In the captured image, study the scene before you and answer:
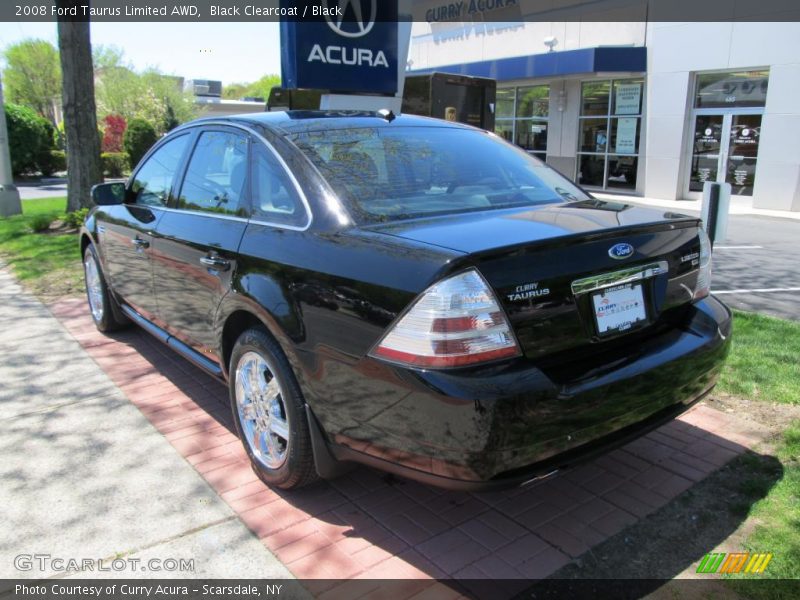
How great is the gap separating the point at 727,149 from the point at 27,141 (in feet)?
76.6

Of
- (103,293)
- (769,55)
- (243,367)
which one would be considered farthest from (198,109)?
(243,367)

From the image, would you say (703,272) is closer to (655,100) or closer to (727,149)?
(727,149)

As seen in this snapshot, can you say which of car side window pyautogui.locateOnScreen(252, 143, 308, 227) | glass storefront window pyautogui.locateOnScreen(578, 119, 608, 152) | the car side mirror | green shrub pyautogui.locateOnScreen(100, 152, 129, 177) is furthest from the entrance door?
green shrub pyautogui.locateOnScreen(100, 152, 129, 177)

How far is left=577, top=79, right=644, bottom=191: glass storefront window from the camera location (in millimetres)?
18609

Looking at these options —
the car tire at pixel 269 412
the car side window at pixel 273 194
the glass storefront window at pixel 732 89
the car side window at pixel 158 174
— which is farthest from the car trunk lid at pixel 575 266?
the glass storefront window at pixel 732 89

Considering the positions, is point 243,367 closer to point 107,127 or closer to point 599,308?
point 599,308

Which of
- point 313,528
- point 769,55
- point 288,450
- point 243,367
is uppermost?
point 769,55

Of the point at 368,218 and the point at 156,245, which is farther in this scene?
the point at 156,245

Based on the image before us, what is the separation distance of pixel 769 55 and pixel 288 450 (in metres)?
16.4

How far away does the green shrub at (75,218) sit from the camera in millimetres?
10453

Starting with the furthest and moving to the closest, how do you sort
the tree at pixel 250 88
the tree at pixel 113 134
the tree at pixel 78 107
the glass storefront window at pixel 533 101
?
the tree at pixel 250 88 → the tree at pixel 113 134 → the glass storefront window at pixel 533 101 → the tree at pixel 78 107

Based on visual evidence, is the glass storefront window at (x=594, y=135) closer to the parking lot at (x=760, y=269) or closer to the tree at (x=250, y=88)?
the parking lot at (x=760, y=269)

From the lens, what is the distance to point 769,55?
1511cm

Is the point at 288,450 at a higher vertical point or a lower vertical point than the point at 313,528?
higher
